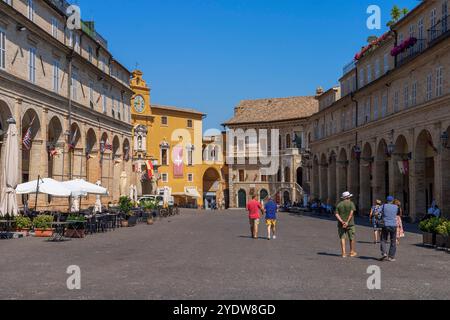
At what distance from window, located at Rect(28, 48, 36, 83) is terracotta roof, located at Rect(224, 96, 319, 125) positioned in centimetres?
4962

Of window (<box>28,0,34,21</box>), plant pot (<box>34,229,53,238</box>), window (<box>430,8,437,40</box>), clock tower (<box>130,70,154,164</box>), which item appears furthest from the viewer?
clock tower (<box>130,70,154,164</box>)

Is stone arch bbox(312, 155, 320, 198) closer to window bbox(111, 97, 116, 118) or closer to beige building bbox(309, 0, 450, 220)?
beige building bbox(309, 0, 450, 220)

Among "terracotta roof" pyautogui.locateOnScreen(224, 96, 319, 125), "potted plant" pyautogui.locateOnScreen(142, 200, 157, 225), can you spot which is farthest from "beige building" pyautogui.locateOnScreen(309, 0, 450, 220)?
"terracotta roof" pyautogui.locateOnScreen(224, 96, 319, 125)

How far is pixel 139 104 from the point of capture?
7119 centimetres

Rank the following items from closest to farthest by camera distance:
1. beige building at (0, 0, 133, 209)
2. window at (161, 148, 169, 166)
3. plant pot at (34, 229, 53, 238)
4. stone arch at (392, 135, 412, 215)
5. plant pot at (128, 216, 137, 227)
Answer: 1. plant pot at (34, 229, 53, 238)
2. beige building at (0, 0, 133, 209)
3. plant pot at (128, 216, 137, 227)
4. stone arch at (392, 135, 412, 215)
5. window at (161, 148, 169, 166)

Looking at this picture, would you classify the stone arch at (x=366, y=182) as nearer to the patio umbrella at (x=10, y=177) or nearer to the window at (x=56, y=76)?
the window at (x=56, y=76)

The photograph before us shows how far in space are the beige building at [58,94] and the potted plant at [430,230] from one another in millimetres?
19294

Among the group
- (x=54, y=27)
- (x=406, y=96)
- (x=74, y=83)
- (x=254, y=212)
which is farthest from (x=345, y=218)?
(x=74, y=83)

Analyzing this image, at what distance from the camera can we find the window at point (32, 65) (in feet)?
102

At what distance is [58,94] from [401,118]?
20.8 meters

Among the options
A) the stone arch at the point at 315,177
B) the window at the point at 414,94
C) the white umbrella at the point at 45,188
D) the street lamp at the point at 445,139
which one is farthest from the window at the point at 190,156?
the white umbrella at the point at 45,188

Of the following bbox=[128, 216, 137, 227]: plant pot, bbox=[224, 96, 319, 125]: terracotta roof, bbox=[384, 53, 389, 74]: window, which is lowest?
bbox=[128, 216, 137, 227]: plant pot

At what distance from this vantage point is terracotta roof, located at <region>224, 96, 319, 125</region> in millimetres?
79312

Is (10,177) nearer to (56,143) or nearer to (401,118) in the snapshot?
(56,143)
